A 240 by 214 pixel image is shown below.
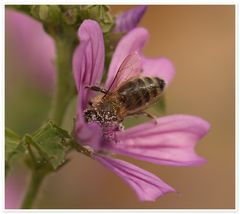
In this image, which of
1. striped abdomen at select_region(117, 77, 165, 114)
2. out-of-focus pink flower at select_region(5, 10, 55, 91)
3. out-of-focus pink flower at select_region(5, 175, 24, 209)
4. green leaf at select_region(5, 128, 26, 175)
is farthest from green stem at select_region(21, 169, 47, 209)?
out-of-focus pink flower at select_region(5, 10, 55, 91)

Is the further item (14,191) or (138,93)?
(14,191)

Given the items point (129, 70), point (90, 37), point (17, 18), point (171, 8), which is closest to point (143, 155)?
point (129, 70)

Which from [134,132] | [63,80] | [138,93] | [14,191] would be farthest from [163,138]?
[14,191]

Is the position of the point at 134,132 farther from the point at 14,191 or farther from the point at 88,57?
the point at 14,191

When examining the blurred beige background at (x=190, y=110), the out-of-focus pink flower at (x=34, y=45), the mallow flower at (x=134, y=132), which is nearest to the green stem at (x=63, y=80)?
the mallow flower at (x=134, y=132)

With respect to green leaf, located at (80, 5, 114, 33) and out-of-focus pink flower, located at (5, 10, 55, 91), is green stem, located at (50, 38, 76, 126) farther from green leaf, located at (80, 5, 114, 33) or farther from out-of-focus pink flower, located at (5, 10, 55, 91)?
out-of-focus pink flower, located at (5, 10, 55, 91)

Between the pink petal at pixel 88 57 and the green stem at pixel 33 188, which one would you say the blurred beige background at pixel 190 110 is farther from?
the pink petal at pixel 88 57
